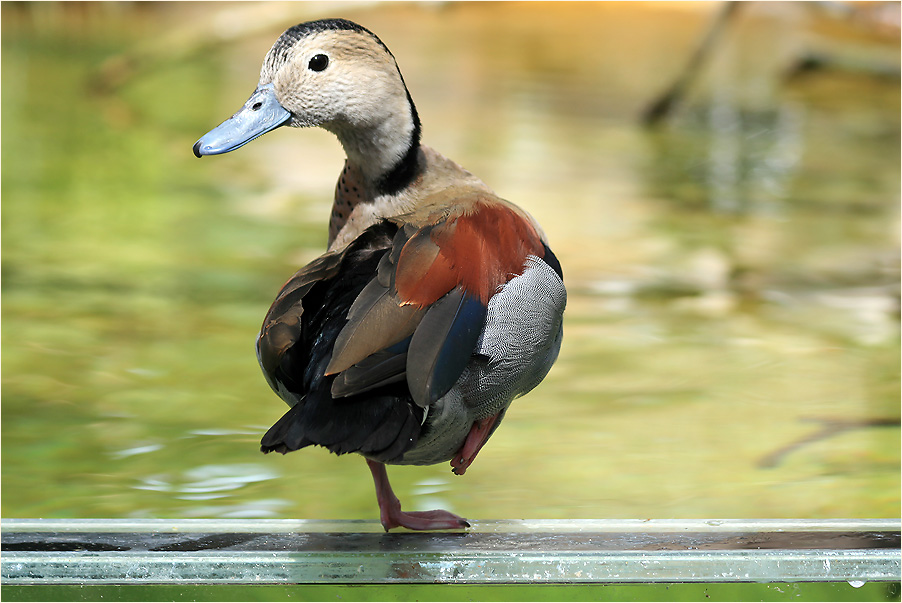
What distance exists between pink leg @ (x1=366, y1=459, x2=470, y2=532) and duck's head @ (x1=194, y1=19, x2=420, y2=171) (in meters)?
0.71

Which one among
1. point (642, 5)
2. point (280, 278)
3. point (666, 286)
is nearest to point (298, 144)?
point (280, 278)

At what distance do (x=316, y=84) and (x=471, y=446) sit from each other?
2.45 feet

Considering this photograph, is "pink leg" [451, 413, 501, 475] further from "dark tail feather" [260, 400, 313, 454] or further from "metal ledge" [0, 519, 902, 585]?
"dark tail feather" [260, 400, 313, 454]

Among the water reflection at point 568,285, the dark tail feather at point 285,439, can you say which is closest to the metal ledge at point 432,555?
the dark tail feather at point 285,439

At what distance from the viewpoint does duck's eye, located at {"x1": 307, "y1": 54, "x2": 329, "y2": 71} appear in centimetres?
198

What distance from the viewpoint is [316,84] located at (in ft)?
6.52

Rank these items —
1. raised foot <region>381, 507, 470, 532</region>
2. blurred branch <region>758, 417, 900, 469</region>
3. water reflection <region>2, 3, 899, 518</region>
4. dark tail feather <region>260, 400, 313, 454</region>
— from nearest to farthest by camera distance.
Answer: dark tail feather <region>260, 400, 313, 454</region>, raised foot <region>381, 507, 470, 532</region>, water reflection <region>2, 3, 899, 518</region>, blurred branch <region>758, 417, 900, 469</region>

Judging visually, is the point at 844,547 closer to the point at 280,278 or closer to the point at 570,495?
the point at 570,495

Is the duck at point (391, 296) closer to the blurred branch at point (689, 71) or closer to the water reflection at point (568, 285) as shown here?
the water reflection at point (568, 285)

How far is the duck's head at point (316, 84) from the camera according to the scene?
1973mm

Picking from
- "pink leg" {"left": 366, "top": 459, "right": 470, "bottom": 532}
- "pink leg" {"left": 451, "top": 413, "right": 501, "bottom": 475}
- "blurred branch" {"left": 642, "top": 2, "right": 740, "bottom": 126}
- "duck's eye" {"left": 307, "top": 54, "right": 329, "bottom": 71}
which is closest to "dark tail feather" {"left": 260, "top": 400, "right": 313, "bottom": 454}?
"pink leg" {"left": 451, "top": 413, "right": 501, "bottom": 475}

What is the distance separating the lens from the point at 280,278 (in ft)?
15.1

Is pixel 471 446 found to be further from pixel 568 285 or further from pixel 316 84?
pixel 568 285

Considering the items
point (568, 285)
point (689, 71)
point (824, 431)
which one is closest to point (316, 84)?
point (824, 431)
